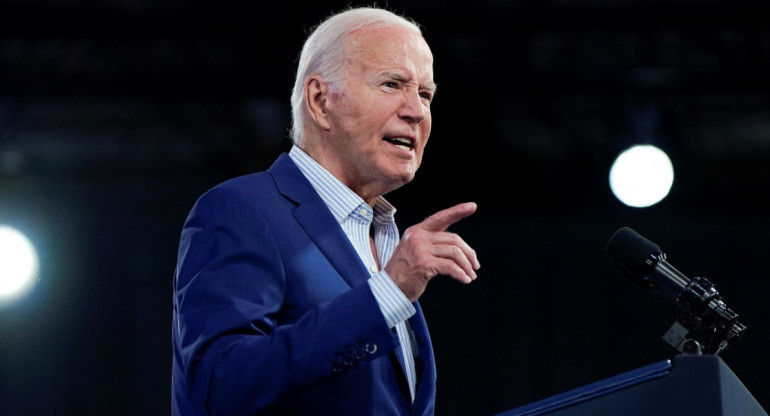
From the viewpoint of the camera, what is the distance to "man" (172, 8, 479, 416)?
4.24 ft

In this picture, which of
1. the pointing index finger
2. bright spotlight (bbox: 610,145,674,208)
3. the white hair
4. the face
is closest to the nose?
the face

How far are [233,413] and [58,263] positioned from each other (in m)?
4.90

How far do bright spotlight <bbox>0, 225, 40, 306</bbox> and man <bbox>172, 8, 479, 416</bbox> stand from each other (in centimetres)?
436

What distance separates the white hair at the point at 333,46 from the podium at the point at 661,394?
2.50 ft

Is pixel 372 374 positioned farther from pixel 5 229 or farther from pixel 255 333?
pixel 5 229

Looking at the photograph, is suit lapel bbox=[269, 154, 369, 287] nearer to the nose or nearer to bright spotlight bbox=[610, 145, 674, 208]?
the nose

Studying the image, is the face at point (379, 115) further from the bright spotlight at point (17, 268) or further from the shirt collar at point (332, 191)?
the bright spotlight at point (17, 268)

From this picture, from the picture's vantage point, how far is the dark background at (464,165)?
4.88 meters

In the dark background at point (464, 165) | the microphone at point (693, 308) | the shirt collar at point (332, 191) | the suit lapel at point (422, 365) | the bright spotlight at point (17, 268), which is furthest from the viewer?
the bright spotlight at point (17, 268)

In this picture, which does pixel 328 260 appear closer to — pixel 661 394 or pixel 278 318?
pixel 278 318

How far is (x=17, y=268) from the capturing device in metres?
5.78

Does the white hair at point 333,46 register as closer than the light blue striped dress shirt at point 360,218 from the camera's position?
No

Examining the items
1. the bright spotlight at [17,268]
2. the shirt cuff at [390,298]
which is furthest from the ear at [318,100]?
the bright spotlight at [17,268]

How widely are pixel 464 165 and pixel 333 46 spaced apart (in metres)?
3.71
